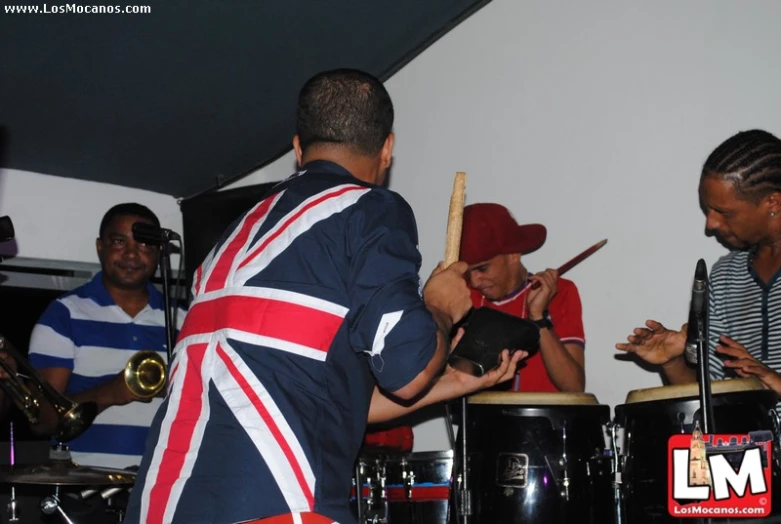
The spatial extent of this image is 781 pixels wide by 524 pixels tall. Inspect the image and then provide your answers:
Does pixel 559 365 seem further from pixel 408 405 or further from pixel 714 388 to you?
pixel 408 405

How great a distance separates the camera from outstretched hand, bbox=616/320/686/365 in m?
3.79

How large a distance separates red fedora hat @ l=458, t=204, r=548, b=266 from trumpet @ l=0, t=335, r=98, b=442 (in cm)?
187

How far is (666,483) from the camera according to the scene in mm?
3205

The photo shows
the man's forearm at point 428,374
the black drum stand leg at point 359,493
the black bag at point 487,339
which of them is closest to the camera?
the man's forearm at point 428,374

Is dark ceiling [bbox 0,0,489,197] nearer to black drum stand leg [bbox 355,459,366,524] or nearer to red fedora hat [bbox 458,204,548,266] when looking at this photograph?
red fedora hat [bbox 458,204,548,266]

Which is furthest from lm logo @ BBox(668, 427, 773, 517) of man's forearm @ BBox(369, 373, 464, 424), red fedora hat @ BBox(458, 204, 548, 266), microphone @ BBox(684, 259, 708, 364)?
red fedora hat @ BBox(458, 204, 548, 266)

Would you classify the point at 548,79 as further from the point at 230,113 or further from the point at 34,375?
the point at 34,375

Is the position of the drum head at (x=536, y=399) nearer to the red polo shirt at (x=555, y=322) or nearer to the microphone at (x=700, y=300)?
the red polo shirt at (x=555, y=322)

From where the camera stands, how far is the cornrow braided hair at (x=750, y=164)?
3650 mm

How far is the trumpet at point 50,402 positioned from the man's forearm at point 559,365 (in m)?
2.05

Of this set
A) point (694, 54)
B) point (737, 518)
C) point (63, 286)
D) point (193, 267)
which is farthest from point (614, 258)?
point (63, 286)

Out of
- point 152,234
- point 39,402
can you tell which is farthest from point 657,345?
point 39,402

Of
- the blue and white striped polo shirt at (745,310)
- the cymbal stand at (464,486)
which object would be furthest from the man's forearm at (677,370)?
the cymbal stand at (464,486)

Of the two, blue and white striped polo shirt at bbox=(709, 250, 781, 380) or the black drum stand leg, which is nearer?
blue and white striped polo shirt at bbox=(709, 250, 781, 380)
